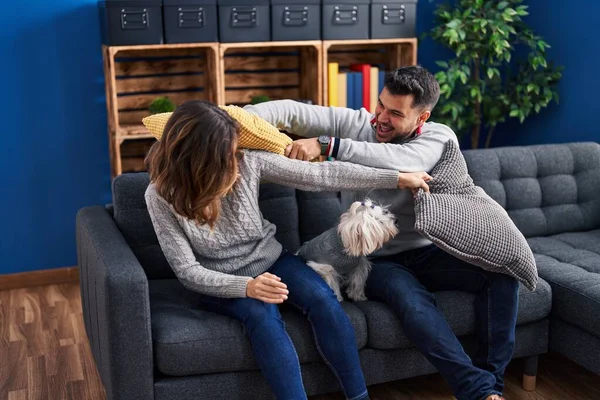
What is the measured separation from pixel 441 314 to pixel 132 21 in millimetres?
1869

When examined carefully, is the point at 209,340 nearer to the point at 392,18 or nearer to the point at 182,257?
the point at 182,257

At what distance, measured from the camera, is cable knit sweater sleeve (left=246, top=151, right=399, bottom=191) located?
85.1 inches

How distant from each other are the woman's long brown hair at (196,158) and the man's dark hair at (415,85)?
0.57 m

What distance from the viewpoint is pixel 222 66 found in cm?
342

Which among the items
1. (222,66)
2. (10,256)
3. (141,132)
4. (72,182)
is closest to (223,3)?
(222,66)

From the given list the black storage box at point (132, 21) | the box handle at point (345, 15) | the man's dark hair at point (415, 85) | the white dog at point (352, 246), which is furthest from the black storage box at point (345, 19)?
the white dog at point (352, 246)

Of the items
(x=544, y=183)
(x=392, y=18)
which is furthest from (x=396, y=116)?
(x=392, y=18)

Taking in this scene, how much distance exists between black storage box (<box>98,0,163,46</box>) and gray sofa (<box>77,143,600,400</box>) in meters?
0.96

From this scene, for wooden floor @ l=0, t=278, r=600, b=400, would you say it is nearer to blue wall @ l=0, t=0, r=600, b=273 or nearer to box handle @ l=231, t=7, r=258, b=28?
blue wall @ l=0, t=0, r=600, b=273

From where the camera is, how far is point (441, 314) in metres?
2.19

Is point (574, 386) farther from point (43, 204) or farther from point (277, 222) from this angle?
point (43, 204)

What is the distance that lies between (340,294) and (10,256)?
195 cm

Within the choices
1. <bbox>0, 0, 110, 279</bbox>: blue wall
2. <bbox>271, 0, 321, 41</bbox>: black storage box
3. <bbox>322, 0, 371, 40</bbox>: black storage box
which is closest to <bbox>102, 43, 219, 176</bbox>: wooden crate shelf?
<bbox>0, 0, 110, 279</bbox>: blue wall

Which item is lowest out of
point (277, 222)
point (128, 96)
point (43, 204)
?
point (43, 204)
